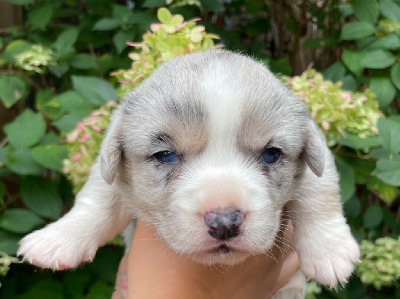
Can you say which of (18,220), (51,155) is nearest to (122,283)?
(18,220)

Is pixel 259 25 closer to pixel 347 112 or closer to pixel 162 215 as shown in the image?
pixel 347 112

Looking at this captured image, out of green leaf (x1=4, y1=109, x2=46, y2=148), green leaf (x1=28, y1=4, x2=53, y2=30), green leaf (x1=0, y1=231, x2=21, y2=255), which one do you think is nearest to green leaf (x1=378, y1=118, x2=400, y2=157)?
green leaf (x1=4, y1=109, x2=46, y2=148)

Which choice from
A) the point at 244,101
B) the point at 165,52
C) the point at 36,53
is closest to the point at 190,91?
the point at 244,101

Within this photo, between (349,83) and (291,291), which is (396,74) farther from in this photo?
(291,291)

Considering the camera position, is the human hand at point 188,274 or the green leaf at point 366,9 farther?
the green leaf at point 366,9

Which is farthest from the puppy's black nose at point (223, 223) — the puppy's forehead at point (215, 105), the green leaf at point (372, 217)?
the green leaf at point (372, 217)

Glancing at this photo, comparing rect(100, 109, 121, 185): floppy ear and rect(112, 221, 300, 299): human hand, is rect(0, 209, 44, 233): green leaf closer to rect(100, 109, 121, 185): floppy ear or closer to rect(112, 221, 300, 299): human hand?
rect(112, 221, 300, 299): human hand

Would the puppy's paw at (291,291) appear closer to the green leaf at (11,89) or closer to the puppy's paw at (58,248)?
the puppy's paw at (58,248)

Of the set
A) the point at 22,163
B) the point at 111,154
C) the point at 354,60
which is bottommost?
the point at 22,163
